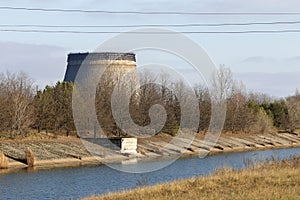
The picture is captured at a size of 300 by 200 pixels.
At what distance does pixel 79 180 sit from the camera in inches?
1120

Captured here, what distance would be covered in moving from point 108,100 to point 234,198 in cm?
3740

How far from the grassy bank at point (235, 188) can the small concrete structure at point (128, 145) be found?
84.2 ft

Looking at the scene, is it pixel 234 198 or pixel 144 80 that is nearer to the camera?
pixel 234 198

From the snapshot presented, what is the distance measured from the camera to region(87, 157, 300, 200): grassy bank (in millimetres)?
13002

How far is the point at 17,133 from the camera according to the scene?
43.3 metres

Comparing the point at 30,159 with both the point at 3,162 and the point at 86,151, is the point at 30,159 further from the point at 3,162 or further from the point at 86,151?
the point at 86,151

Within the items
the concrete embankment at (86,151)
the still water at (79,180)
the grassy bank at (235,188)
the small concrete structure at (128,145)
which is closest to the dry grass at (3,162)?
the concrete embankment at (86,151)

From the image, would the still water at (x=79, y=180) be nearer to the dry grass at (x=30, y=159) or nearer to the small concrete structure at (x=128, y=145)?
the dry grass at (x=30, y=159)

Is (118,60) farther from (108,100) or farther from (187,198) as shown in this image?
(187,198)

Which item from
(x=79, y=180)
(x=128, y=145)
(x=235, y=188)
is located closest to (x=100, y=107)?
(x=128, y=145)

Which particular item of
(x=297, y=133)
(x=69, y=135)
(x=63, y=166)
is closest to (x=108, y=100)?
(x=69, y=135)

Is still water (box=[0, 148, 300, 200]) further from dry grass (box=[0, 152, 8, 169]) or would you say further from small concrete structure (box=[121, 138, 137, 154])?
small concrete structure (box=[121, 138, 137, 154])

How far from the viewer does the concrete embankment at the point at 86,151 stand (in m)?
37.7

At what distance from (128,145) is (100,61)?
14201mm
